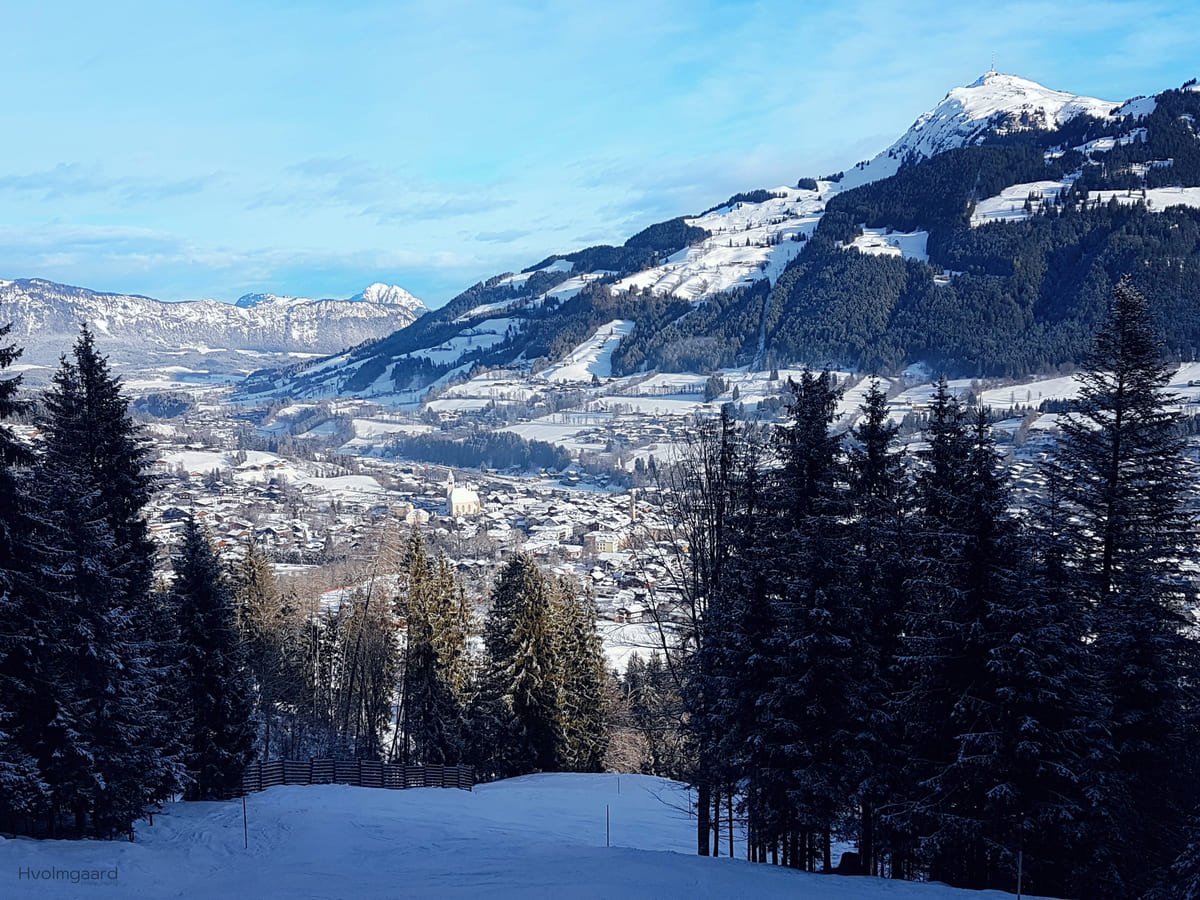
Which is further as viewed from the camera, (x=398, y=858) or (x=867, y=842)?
(x=398, y=858)

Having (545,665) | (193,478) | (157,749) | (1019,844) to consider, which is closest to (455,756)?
(545,665)

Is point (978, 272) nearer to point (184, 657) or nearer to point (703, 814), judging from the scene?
point (703, 814)

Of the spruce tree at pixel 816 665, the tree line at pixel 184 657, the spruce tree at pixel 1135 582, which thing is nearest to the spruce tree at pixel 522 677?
the tree line at pixel 184 657

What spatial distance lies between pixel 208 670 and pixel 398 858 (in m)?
8.22

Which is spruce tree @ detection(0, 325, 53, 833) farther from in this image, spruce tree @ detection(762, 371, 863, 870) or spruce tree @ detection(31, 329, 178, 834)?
spruce tree @ detection(762, 371, 863, 870)

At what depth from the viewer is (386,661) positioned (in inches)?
1315

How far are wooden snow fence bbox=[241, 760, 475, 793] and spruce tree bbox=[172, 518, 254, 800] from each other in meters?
0.84

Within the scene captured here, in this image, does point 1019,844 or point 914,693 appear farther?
point 914,693

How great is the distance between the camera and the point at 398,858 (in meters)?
14.6

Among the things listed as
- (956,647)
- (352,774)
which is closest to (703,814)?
(956,647)

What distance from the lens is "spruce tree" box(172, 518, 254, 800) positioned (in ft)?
65.2

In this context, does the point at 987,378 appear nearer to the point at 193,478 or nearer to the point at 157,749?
the point at 193,478

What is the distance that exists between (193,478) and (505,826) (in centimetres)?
10951

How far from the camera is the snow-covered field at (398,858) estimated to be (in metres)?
11.2
